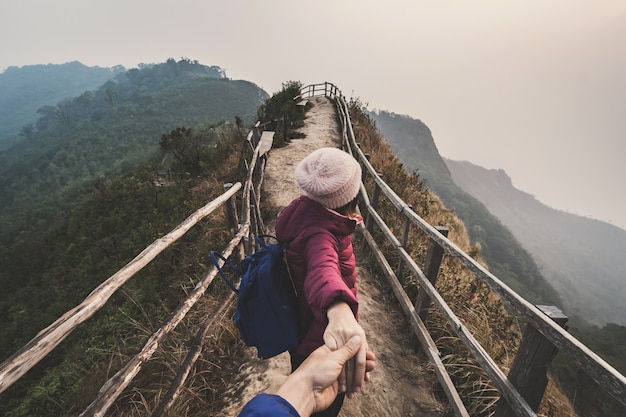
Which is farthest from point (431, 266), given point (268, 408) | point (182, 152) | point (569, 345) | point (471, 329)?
point (182, 152)

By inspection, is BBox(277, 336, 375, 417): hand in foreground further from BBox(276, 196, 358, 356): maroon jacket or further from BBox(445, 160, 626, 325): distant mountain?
BBox(445, 160, 626, 325): distant mountain

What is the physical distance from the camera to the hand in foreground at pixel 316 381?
0.66 m

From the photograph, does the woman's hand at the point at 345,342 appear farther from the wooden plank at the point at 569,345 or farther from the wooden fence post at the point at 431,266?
the wooden fence post at the point at 431,266

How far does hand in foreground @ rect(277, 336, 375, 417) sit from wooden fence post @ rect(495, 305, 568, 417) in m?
1.47

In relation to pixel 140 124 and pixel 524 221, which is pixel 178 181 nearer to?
pixel 140 124

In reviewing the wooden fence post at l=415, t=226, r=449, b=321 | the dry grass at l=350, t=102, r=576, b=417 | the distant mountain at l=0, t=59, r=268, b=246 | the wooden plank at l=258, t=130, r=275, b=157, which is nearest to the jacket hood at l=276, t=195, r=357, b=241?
the wooden fence post at l=415, t=226, r=449, b=321

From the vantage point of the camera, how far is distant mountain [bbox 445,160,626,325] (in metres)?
87.1

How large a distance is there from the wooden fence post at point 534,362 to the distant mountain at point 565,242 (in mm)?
90574

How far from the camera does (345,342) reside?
86 cm

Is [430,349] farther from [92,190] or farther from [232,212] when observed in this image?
[92,190]

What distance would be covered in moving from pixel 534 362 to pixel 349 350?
155 centimetres

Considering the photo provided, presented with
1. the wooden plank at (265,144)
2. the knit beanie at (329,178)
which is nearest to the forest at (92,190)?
the wooden plank at (265,144)

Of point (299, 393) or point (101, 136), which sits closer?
point (299, 393)

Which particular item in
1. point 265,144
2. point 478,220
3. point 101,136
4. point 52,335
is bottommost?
point 478,220
